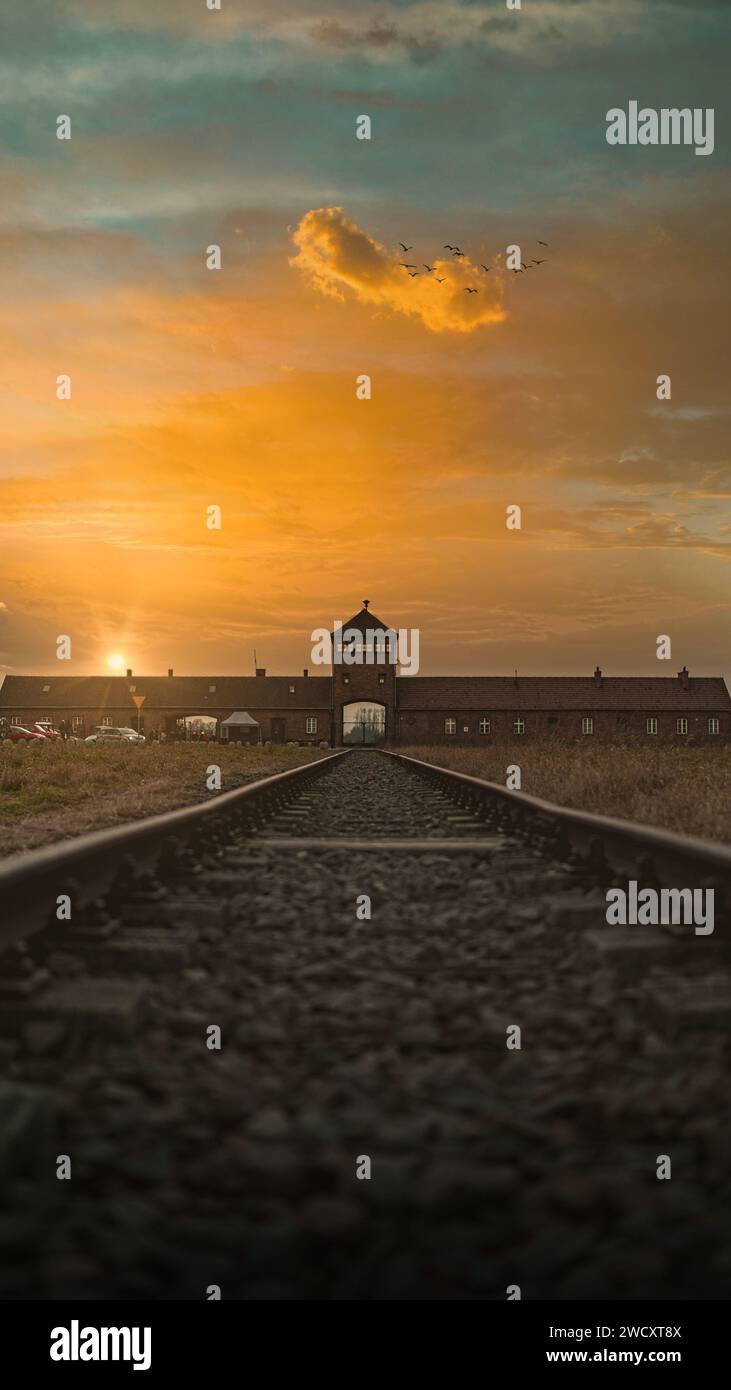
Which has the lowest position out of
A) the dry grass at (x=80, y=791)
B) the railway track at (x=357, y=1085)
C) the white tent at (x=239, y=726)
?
the railway track at (x=357, y=1085)

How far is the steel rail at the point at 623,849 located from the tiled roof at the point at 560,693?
75286 mm

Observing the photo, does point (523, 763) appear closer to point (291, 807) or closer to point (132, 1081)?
point (291, 807)

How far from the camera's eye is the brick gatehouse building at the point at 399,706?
8269 centimetres

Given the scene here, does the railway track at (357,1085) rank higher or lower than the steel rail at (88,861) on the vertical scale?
lower

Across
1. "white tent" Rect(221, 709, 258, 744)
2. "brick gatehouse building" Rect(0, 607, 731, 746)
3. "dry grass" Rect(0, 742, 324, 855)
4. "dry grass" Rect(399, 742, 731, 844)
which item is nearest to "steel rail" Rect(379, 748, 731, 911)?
"dry grass" Rect(399, 742, 731, 844)

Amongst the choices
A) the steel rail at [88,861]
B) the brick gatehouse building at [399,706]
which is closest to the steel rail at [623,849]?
the steel rail at [88,861]

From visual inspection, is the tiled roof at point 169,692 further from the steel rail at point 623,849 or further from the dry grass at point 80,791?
the steel rail at point 623,849

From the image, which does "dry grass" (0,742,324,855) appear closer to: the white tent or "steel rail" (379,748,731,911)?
"steel rail" (379,748,731,911)

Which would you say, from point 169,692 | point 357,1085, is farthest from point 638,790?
point 169,692

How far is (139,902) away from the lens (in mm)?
5199

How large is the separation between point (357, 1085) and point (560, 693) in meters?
84.6

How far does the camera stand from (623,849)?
5906 mm
